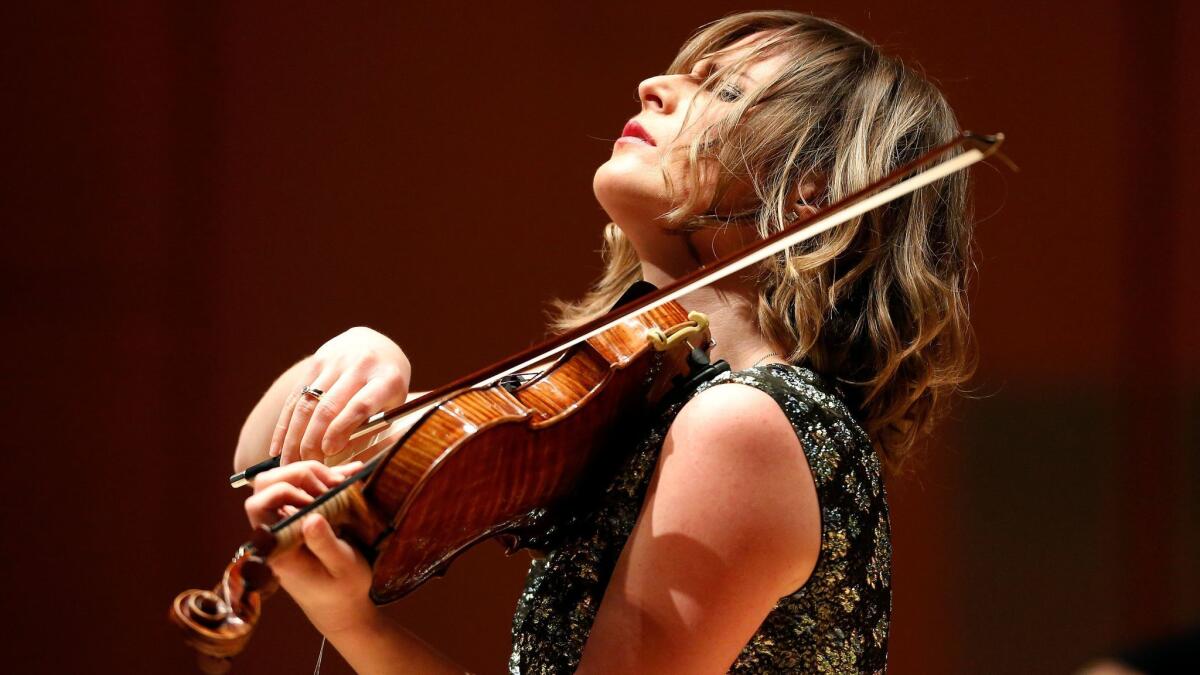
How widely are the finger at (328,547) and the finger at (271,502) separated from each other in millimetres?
45

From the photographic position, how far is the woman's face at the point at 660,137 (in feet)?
4.03

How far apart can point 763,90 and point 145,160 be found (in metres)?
1.25

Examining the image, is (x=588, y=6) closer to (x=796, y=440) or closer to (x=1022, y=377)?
(x=1022, y=377)

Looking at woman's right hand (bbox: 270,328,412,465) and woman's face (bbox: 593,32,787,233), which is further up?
woman's face (bbox: 593,32,787,233)

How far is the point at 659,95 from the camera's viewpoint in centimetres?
129

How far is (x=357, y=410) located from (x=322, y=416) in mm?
32

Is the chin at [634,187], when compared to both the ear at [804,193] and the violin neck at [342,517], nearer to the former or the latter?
the ear at [804,193]

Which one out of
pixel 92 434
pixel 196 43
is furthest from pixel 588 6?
pixel 92 434

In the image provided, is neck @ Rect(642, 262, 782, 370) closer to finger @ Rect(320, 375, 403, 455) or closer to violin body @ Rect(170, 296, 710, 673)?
violin body @ Rect(170, 296, 710, 673)

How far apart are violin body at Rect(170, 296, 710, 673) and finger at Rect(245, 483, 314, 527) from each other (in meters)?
0.04

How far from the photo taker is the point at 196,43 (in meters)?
2.11

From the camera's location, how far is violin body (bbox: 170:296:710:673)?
79 cm

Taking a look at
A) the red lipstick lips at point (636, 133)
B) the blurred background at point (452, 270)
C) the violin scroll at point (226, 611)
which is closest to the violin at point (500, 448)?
the violin scroll at point (226, 611)

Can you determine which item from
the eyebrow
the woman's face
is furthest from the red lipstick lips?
the eyebrow
